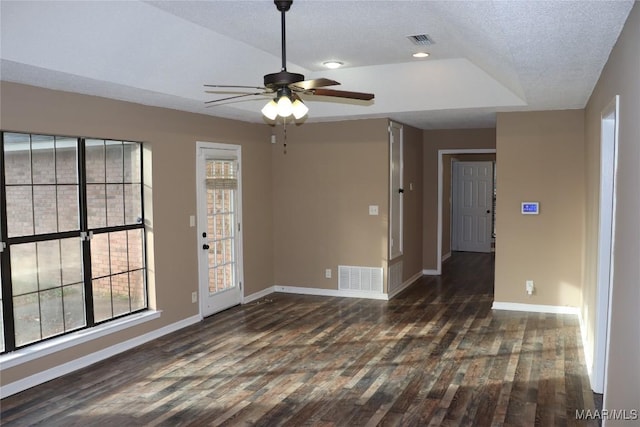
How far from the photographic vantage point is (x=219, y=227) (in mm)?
6680

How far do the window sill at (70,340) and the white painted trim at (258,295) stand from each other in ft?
5.46

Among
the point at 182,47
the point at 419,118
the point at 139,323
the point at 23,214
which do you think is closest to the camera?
the point at 23,214

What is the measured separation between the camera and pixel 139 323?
17.6 feet

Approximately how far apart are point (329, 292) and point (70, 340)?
3.68 m

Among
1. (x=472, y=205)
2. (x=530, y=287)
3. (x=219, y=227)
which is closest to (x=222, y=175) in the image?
(x=219, y=227)

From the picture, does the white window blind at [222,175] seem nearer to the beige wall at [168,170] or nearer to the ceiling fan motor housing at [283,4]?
the beige wall at [168,170]

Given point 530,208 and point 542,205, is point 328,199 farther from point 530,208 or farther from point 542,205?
point 542,205

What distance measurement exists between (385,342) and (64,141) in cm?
349

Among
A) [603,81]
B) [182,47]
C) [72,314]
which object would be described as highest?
[182,47]

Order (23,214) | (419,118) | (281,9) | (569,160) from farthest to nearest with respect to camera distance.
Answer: (419,118), (569,160), (23,214), (281,9)

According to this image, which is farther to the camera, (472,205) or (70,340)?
(472,205)

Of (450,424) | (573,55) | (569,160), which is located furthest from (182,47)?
(569,160)

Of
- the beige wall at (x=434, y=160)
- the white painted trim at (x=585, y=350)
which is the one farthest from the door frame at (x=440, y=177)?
the white painted trim at (x=585, y=350)

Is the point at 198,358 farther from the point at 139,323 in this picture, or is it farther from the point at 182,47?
the point at 182,47
